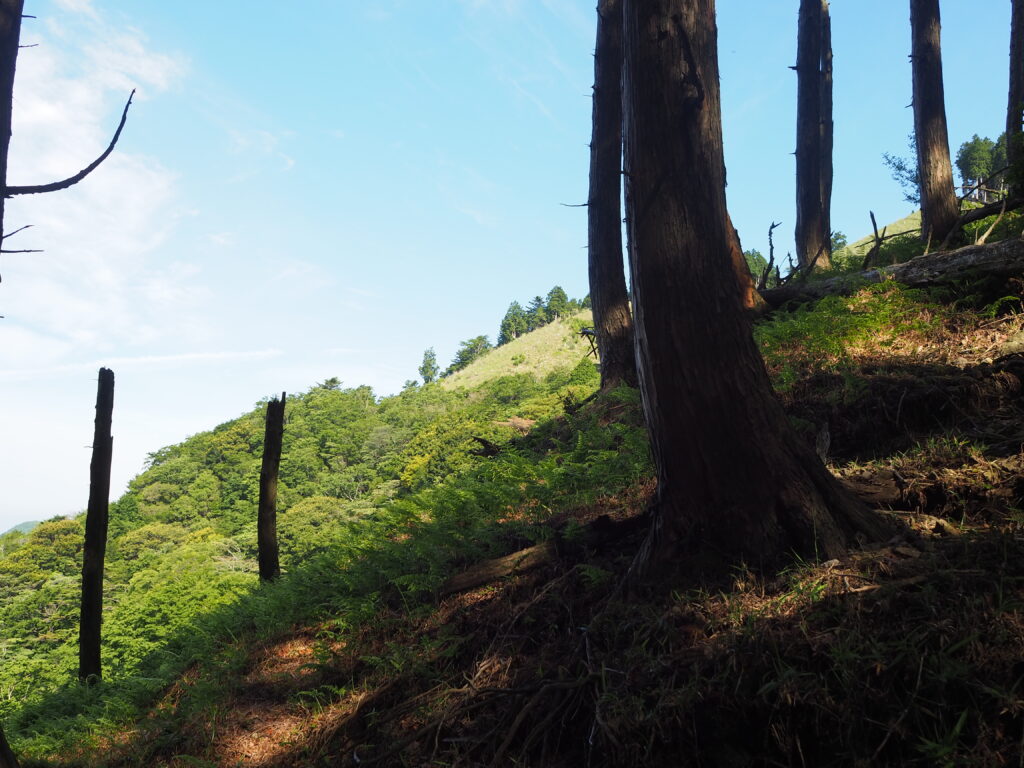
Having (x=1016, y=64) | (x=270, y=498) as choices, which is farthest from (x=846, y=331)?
(x=1016, y=64)

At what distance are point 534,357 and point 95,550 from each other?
51799 mm

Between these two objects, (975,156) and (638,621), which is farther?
(975,156)

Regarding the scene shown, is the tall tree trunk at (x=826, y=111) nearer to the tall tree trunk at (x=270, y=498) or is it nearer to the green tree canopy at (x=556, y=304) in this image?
the tall tree trunk at (x=270, y=498)

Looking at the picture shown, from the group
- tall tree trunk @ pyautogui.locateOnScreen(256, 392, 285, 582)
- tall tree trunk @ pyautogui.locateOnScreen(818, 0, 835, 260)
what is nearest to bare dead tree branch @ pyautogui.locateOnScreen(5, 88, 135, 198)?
tall tree trunk @ pyautogui.locateOnScreen(256, 392, 285, 582)

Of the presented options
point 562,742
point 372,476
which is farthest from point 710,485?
point 372,476

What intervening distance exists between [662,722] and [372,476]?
149 feet

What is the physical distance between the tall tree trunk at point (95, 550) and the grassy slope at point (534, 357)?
1657 inches

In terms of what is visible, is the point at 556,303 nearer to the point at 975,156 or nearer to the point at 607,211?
the point at 975,156

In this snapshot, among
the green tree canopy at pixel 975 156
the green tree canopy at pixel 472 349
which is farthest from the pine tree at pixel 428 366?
the green tree canopy at pixel 975 156

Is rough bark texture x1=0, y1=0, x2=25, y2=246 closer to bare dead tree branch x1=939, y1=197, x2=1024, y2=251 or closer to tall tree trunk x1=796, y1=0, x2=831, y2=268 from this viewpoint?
bare dead tree branch x1=939, y1=197, x2=1024, y2=251

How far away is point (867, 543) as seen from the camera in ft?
10.3

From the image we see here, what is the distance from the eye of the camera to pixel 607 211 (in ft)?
32.3

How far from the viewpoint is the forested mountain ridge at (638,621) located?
2.34 m

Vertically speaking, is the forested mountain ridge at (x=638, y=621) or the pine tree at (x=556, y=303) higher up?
the pine tree at (x=556, y=303)
